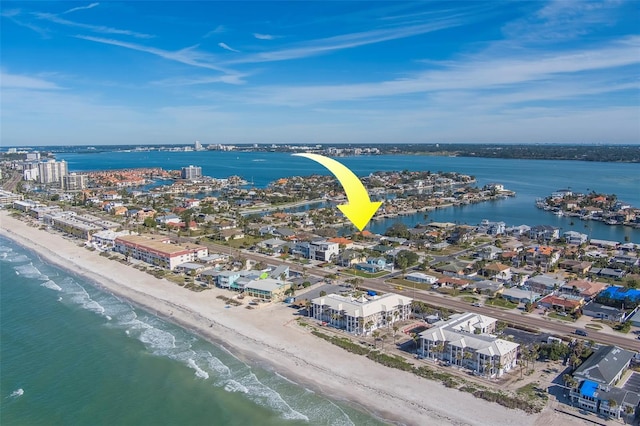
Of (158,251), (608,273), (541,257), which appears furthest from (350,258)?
(608,273)

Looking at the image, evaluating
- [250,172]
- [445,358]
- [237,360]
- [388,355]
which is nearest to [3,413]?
[237,360]

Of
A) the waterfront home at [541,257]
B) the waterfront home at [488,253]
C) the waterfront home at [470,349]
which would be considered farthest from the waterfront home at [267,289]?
the waterfront home at [541,257]

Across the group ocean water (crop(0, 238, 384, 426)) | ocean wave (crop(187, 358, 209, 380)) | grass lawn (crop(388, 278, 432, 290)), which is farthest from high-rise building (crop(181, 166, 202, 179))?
ocean wave (crop(187, 358, 209, 380))

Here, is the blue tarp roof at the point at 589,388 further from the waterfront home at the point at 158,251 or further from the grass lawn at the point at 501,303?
the waterfront home at the point at 158,251

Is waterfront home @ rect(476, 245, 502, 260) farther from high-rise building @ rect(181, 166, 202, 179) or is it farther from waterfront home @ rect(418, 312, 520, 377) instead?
high-rise building @ rect(181, 166, 202, 179)

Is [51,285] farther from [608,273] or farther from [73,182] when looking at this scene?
[73,182]

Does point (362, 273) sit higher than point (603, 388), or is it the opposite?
point (603, 388)

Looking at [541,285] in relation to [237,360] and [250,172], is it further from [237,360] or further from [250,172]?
[250,172]
